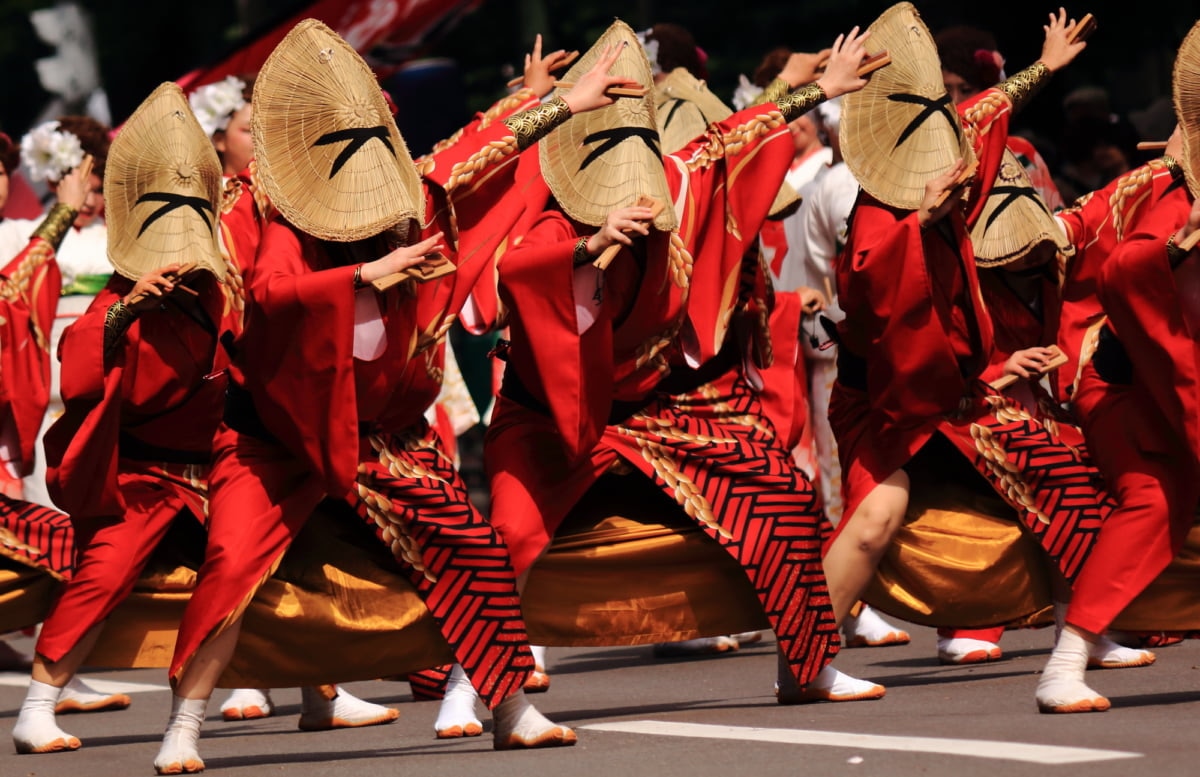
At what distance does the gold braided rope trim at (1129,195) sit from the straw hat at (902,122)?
1.40 feet

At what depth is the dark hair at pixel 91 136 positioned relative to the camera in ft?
30.1

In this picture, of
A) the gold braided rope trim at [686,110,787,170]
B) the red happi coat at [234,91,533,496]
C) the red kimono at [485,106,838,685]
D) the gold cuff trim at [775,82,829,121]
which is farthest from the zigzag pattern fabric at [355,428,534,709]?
the gold cuff trim at [775,82,829,121]

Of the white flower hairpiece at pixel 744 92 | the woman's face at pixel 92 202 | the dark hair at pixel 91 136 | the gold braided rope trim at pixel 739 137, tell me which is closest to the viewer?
the gold braided rope trim at pixel 739 137

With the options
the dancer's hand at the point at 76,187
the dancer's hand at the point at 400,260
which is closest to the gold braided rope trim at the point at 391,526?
the dancer's hand at the point at 400,260

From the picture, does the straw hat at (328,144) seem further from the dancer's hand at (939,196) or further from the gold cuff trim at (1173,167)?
the gold cuff trim at (1173,167)

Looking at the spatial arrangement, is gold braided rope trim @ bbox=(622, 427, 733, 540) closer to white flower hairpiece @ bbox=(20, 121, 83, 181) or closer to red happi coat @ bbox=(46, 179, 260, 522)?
red happi coat @ bbox=(46, 179, 260, 522)

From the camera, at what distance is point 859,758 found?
5863mm

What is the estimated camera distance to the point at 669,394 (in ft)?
23.8

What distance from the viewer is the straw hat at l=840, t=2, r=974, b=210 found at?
7180 millimetres

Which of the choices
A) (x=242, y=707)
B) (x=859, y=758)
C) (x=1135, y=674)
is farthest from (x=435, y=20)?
(x=859, y=758)

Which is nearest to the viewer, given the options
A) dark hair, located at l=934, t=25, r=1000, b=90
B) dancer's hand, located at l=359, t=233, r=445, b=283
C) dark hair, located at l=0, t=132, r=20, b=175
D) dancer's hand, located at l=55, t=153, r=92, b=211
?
dancer's hand, located at l=359, t=233, r=445, b=283

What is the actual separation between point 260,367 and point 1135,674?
2.80 meters

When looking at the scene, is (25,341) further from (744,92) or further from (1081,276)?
(1081,276)

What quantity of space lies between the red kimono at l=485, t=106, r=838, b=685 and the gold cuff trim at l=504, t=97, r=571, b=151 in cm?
26
